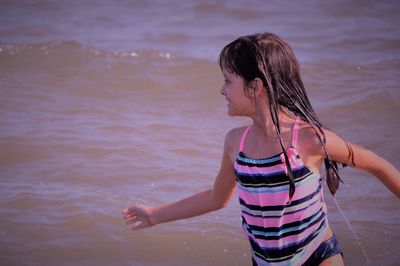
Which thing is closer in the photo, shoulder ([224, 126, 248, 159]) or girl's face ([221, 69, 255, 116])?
girl's face ([221, 69, 255, 116])

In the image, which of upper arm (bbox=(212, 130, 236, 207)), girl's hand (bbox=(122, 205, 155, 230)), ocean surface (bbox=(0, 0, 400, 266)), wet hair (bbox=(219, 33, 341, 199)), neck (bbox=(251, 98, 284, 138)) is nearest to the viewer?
wet hair (bbox=(219, 33, 341, 199))

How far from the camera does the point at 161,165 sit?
543cm

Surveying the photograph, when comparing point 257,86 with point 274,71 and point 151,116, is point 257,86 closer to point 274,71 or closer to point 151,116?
point 274,71

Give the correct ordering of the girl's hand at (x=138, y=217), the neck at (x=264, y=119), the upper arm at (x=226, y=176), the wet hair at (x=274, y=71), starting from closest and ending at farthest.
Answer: the wet hair at (x=274, y=71)
the neck at (x=264, y=119)
the upper arm at (x=226, y=176)
the girl's hand at (x=138, y=217)

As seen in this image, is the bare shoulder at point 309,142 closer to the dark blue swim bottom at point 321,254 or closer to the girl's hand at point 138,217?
the dark blue swim bottom at point 321,254

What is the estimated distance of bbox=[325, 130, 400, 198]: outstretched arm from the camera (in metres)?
2.47

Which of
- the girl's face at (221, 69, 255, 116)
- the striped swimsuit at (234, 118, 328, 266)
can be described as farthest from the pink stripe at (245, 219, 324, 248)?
the girl's face at (221, 69, 255, 116)

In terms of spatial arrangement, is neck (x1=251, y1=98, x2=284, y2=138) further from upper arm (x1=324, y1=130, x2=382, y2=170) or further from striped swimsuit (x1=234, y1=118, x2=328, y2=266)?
upper arm (x1=324, y1=130, x2=382, y2=170)

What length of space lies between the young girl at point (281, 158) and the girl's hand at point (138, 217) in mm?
587

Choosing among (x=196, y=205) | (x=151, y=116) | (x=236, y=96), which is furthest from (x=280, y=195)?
(x=151, y=116)

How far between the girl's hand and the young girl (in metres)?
0.59

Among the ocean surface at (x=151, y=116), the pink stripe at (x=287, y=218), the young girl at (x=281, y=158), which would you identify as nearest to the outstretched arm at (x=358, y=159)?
the young girl at (x=281, y=158)

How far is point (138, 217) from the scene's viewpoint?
2990 mm

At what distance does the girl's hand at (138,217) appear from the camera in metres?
2.96
